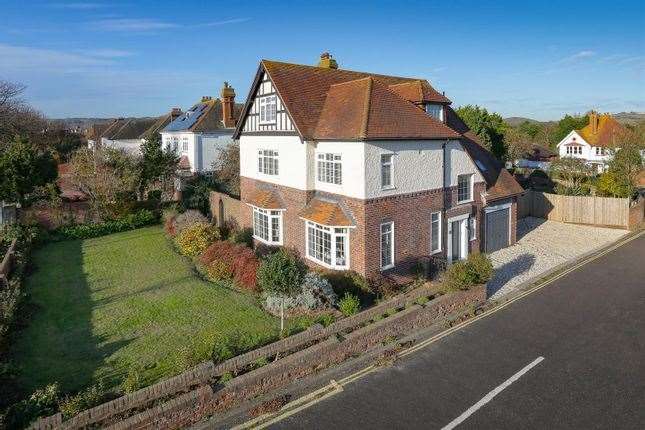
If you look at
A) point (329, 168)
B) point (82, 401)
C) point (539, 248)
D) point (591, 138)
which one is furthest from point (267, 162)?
point (591, 138)

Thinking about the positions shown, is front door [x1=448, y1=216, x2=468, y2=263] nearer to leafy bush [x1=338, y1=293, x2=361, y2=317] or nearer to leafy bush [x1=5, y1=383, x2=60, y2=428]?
leafy bush [x1=338, y1=293, x2=361, y2=317]

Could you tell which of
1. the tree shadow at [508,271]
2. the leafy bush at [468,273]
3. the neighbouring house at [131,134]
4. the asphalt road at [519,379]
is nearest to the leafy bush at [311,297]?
the asphalt road at [519,379]

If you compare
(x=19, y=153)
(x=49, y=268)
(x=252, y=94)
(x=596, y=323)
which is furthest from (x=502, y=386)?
(x=19, y=153)

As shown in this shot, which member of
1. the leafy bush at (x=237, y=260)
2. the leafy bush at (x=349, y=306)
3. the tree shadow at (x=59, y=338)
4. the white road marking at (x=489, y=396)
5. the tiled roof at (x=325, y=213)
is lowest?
the white road marking at (x=489, y=396)

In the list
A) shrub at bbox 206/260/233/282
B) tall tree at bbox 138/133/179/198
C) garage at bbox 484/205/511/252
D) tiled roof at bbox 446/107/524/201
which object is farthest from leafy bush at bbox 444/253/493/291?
tall tree at bbox 138/133/179/198

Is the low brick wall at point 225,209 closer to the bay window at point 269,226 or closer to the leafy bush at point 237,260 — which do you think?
the bay window at point 269,226

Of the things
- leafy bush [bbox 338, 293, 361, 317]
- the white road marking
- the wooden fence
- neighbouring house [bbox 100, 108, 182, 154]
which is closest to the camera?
the white road marking

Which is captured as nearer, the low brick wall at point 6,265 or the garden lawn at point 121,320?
the garden lawn at point 121,320

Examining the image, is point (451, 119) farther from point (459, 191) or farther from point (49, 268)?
point (49, 268)
